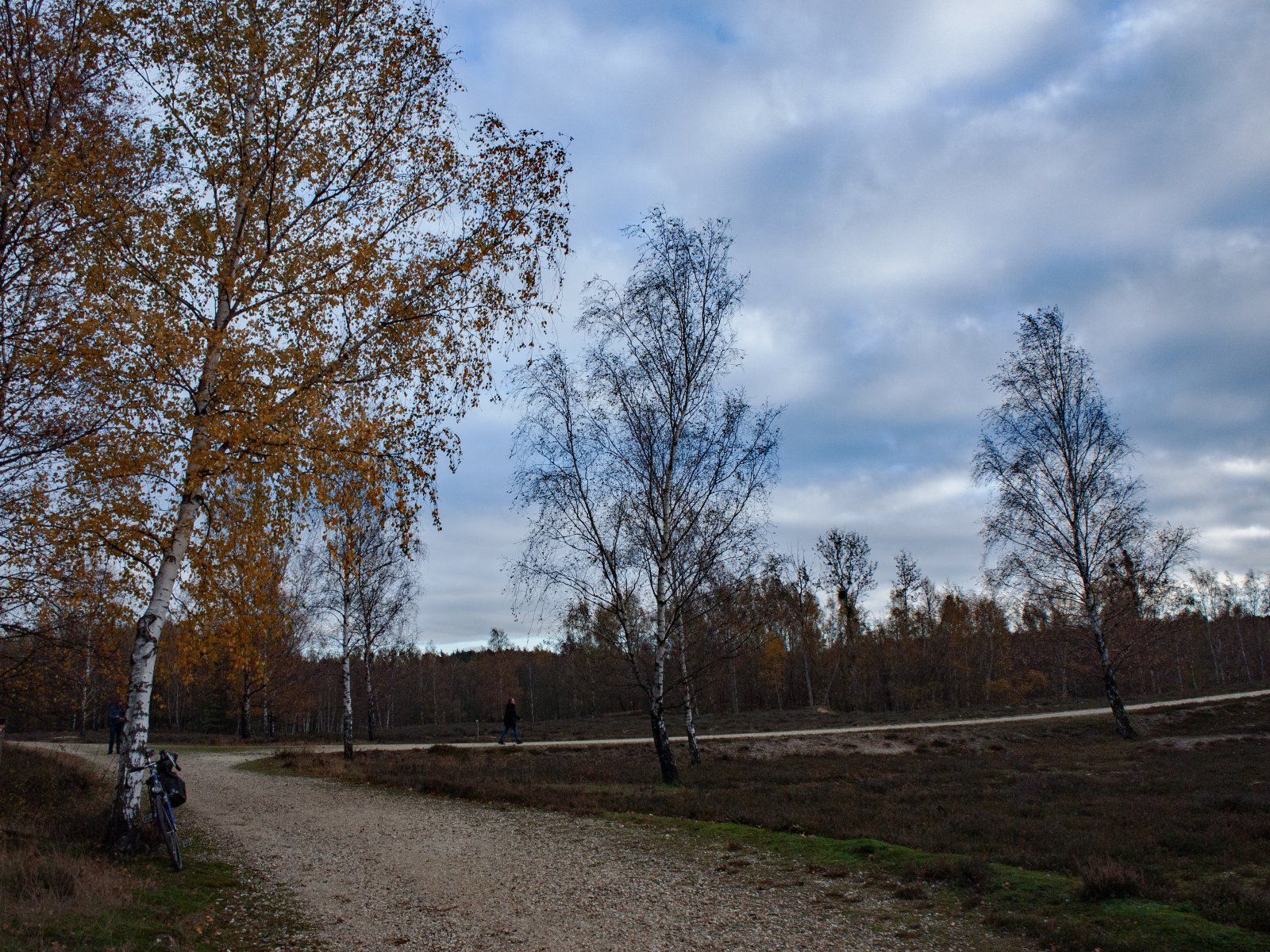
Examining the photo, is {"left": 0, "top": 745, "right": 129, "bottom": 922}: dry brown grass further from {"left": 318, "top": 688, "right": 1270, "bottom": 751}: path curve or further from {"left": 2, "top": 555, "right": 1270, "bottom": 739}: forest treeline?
{"left": 318, "top": 688, "right": 1270, "bottom": 751}: path curve

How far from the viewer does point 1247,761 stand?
17.1m

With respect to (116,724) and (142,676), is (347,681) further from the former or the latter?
(142,676)

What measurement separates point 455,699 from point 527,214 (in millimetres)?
78446

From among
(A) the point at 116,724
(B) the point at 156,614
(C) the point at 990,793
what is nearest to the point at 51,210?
(B) the point at 156,614

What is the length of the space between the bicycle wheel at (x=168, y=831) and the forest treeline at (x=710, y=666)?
56.3 inches

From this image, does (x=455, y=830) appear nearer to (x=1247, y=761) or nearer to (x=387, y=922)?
(x=387, y=922)

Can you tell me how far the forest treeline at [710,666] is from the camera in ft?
35.2

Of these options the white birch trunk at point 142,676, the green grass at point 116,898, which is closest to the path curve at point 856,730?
the green grass at point 116,898

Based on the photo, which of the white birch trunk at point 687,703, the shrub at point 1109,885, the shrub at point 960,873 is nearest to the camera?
the shrub at point 1109,885

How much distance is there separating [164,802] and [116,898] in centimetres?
213

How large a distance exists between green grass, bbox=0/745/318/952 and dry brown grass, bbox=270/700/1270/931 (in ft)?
19.8

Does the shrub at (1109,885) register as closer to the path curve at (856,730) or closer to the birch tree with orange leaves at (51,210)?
the birch tree with orange leaves at (51,210)

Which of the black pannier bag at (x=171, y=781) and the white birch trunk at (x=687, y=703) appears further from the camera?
the white birch trunk at (x=687, y=703)

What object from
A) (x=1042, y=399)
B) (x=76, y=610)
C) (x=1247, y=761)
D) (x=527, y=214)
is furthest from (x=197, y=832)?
(x=1042, y=399)
